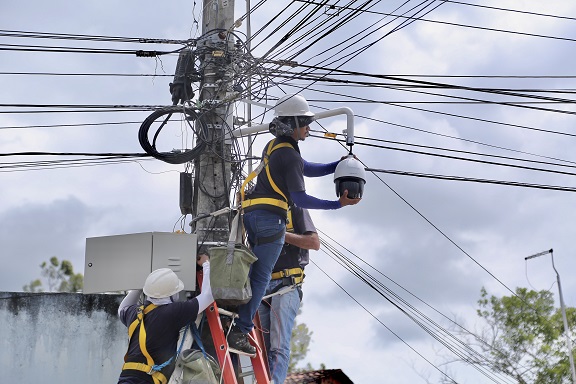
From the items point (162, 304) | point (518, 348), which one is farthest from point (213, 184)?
point (518, 348)

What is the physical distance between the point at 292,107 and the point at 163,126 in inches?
123

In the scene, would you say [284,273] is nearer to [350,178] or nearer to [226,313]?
[226,313]

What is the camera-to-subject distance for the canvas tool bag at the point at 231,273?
8320 mm

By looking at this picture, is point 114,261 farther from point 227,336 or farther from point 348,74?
point 348,74

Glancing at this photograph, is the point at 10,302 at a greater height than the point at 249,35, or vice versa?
the point at 249,35

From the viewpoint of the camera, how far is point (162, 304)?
318 inches

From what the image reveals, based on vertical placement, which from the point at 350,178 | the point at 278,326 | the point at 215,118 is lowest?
the point at 278,326

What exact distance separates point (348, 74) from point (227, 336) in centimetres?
571

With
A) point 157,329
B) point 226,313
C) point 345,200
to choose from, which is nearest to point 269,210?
point 345,200

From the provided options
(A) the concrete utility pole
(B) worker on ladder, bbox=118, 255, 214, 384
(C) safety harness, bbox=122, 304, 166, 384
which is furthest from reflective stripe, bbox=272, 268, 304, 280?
(C) safety harness, bbox=122, 304, 166, 384

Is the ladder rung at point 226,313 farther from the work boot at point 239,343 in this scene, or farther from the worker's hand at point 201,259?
the worker's hand at point 201,259

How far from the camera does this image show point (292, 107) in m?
9.02

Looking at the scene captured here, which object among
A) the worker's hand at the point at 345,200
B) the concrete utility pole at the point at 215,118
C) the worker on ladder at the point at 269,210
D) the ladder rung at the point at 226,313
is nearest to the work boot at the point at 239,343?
the worker on ladder at the point at 269,210

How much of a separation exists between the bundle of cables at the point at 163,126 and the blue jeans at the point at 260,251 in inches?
116
